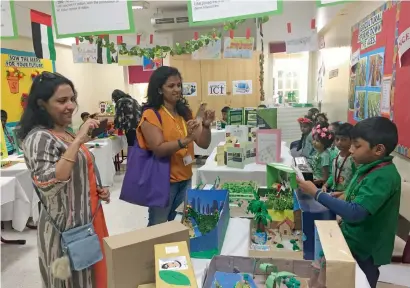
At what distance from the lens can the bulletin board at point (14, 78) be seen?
16.5ft

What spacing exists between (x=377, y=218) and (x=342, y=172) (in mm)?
1004

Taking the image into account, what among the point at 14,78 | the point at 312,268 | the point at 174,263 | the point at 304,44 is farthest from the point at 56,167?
the point at 14,78

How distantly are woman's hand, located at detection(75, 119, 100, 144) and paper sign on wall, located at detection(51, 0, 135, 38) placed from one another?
1.66ft

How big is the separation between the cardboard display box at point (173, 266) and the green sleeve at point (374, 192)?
2.57 feet

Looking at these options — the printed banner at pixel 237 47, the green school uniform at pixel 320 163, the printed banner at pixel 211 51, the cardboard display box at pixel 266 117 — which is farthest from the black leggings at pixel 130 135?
the green school uniform at pixel 320 163

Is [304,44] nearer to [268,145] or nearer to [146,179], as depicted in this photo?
[268,145]

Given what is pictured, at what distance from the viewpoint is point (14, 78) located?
5.21 m

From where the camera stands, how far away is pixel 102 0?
5.15ft

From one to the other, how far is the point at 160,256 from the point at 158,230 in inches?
5.2

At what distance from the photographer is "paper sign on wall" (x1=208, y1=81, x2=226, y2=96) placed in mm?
6898

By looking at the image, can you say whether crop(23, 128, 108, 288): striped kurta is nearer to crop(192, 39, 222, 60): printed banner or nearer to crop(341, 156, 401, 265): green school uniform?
crop(341, 156, 401, 265): green school uniform

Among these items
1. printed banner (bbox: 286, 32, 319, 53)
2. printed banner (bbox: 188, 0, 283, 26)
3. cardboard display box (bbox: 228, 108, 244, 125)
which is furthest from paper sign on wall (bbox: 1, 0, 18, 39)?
printed banner (bbox: 286, 32, 319, 53)

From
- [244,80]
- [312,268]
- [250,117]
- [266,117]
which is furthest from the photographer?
→ [244,80]

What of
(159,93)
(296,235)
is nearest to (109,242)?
(296,235)
